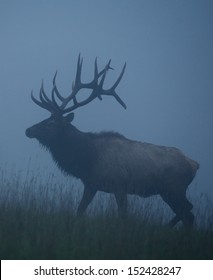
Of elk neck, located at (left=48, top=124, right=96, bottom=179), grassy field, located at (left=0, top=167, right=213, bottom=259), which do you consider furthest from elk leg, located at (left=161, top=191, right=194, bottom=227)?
elk neck, located at (left=48, top=124, right=96, bottom=179)

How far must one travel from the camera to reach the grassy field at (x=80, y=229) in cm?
583

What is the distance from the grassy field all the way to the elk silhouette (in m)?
1.23

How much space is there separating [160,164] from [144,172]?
1.15 feet

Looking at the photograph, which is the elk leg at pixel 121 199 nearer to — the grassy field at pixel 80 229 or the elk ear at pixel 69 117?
the grassy field at pixel 80 229

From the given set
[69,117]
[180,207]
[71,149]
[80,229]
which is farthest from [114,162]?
[80,229]

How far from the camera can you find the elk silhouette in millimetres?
9883

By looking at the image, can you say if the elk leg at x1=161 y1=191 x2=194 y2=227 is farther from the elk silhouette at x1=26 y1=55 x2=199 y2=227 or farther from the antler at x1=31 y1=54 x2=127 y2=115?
the antler at x1=31 y1=54 x2=127 y2=115

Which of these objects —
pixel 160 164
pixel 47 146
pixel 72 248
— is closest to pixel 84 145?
pixel 47 146

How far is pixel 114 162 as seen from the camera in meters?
10.1

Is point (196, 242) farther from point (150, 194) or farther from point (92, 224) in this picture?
point (150, 194)

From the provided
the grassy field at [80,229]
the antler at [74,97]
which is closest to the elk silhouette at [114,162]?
the antler at [74,97]

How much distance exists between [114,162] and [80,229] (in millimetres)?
3563
